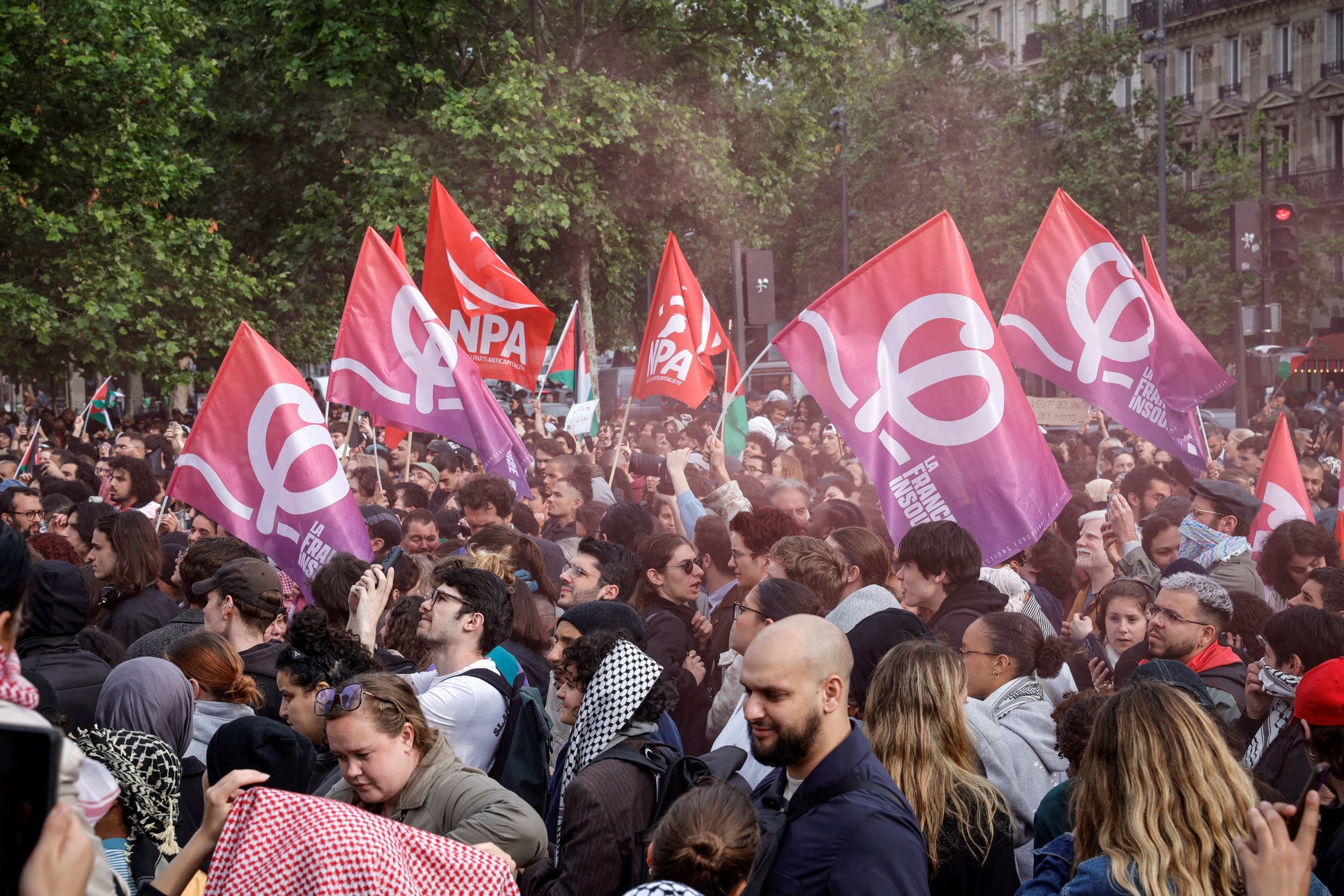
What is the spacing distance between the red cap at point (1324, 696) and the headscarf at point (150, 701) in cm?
314

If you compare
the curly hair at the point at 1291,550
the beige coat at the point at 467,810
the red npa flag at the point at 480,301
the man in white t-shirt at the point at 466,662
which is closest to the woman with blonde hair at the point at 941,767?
the beige coat at the point at 467,810

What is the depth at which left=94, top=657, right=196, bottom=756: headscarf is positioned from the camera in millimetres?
3883

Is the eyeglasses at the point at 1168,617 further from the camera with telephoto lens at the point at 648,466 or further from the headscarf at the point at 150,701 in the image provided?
the camera with telephoto lens at the point at 648,466

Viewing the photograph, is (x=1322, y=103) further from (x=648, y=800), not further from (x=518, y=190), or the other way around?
(x=648, y=800)

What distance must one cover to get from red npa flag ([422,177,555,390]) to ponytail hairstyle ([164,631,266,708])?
5328 mm

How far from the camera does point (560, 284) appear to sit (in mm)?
24812

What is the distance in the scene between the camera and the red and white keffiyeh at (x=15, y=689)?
1.58 metres

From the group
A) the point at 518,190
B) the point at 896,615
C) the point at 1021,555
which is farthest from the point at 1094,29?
the point at 896,615

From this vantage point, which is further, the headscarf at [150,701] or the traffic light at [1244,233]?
the traffic light at [1244,233]

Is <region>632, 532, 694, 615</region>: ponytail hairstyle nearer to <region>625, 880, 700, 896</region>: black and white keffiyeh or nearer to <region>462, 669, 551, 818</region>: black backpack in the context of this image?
<region>462, 669, 551, 818</region>: black backpack

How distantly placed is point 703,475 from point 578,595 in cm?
559

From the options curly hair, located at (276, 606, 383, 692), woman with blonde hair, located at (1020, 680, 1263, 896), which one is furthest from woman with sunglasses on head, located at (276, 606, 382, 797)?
woman with blonde hair, located at (1020, 680, 1263, 896)

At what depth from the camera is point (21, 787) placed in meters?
1.48

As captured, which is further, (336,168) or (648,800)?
(336,168)
